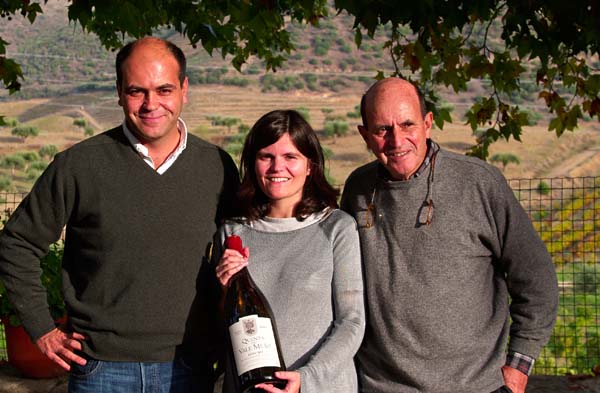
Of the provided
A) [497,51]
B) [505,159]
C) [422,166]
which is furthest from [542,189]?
[505,159]

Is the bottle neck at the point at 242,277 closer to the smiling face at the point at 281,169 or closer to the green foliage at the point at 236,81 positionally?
the smiling face at the point at 281,169

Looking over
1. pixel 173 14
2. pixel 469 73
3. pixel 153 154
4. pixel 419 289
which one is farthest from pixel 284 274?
pixel 469 73

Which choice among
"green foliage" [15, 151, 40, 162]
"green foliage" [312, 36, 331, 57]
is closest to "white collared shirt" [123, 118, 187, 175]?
"green foliage" [15, 151, 40, 162]

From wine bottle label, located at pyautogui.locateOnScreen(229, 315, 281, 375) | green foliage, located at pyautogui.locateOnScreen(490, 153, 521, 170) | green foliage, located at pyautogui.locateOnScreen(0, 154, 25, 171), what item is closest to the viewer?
wine bottle label, located at pyautogui.locateOnScreen(229, 315, 281, 375)

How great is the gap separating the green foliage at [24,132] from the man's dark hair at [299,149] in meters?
39.7

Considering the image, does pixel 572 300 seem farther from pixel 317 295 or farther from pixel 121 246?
pixel 121 246

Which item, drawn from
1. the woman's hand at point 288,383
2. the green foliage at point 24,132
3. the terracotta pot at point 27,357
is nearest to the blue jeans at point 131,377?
the woman's hand at point 288,383

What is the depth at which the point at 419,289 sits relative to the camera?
2746 mm

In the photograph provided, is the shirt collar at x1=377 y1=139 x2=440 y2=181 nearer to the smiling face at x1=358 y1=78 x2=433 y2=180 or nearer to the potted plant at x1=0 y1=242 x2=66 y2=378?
the smiling face at x1=358 y1=78 x2=433 y2=180

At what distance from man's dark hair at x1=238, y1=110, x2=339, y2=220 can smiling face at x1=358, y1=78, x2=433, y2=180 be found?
0.73ft

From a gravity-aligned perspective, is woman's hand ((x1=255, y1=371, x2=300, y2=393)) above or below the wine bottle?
below

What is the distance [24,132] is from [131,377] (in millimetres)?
39785

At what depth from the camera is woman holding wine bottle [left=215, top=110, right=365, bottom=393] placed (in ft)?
8.73

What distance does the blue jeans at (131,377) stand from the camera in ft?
9.41
